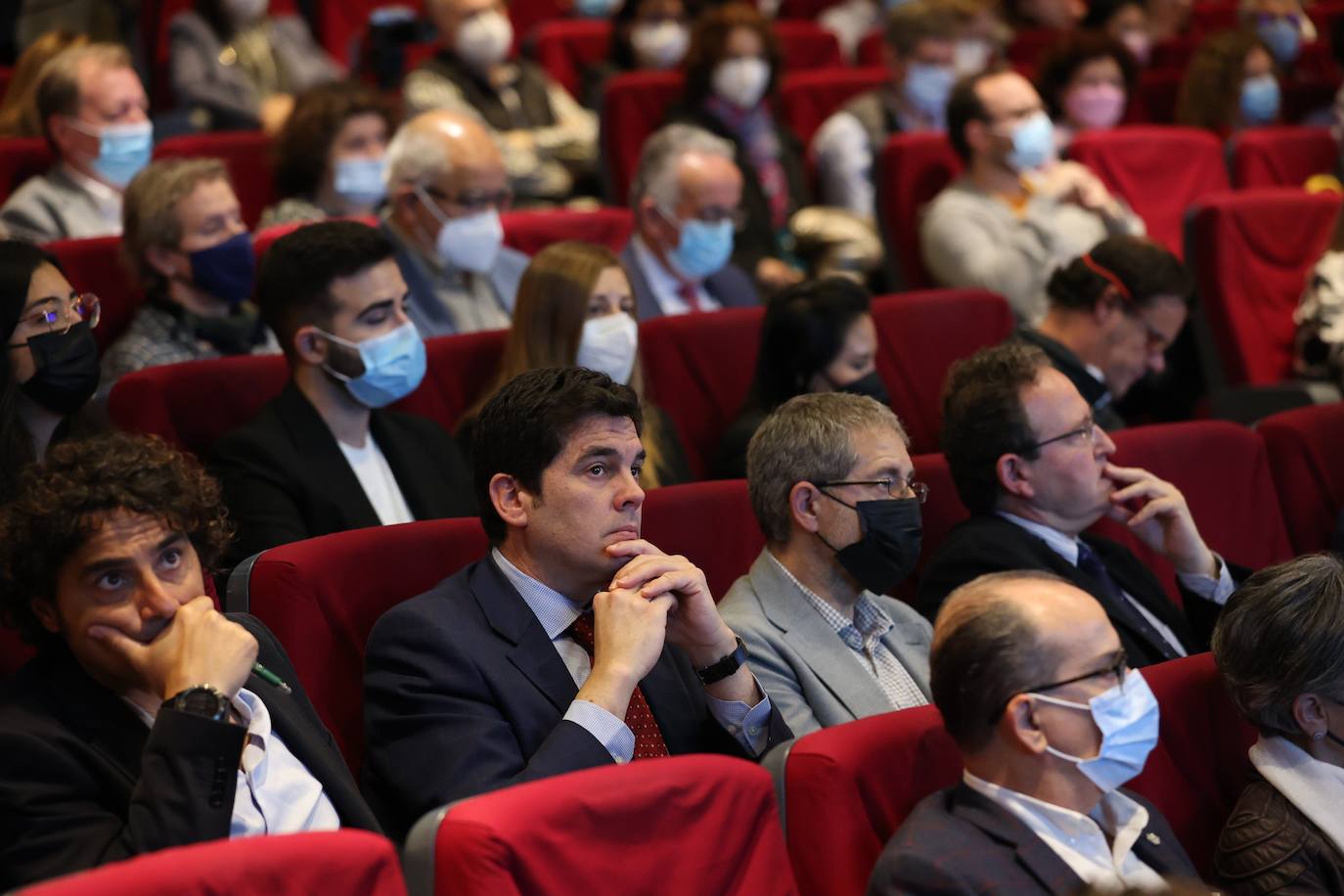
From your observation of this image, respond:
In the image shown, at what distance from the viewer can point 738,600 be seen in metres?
2.28

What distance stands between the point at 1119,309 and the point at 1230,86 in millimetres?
2336

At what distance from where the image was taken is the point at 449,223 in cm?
347

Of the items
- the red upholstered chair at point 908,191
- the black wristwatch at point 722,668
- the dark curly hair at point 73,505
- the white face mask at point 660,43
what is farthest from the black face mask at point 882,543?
the white face mask at point 660,43

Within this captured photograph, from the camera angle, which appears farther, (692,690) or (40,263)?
(40,263)

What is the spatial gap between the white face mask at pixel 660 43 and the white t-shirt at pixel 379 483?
303 centimetres

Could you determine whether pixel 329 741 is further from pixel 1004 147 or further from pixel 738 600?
pixel 1004 147

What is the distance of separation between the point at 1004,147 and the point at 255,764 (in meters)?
2.93

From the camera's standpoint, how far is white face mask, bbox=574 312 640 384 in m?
2.97

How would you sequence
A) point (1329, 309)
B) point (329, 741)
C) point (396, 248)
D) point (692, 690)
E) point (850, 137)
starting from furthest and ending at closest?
point (850, 137), point (1329, 309), point (396, 248), point (692, 690), point (329, 741)

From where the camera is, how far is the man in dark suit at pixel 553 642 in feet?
6.13

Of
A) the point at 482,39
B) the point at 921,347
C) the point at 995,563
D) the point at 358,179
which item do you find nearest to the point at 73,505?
the point at 995,563

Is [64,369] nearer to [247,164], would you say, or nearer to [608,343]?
[608,343]

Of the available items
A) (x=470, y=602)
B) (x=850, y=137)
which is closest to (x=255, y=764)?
(x=470, y=602)

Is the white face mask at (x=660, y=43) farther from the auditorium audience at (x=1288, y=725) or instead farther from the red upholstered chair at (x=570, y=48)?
the auditorium audience at (x=1288, y=725)
